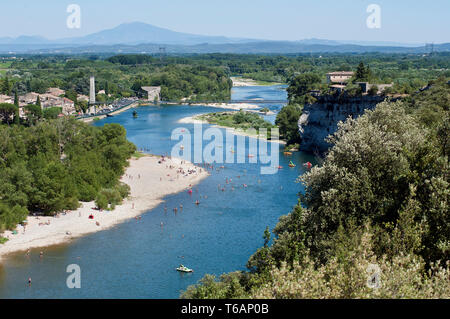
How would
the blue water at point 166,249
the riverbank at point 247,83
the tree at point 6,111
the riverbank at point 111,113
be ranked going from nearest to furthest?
1. the blue water at point 166,249
2. the tree at point 6,111
3. the riverbank at point 111,113
4. the riverbank at point 247,83

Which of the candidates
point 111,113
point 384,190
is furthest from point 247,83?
point 384,190

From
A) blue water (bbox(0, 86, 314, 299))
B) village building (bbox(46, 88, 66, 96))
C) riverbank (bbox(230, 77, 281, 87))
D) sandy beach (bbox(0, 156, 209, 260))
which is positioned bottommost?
blue water (bbox(0, 86, 314, 299))

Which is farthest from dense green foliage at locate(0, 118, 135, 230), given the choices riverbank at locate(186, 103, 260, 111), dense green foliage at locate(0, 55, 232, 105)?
dense green foliage at locate(0, 55, 232, 105)

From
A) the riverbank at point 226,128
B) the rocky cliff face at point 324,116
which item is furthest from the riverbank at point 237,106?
the rocky cliff face at point 324,116

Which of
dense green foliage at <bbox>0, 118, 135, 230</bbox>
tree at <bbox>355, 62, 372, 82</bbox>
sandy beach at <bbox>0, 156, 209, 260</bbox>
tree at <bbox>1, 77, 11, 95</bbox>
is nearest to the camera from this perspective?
sandy beach at <bbox>0, 156, 209, 260</bbox>

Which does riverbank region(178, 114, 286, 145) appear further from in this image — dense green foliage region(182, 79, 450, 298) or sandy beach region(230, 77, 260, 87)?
sandy beach region(230, 77, 260, 87)

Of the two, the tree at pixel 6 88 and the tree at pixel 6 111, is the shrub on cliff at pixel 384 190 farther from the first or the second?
the tree at pixel 6 88

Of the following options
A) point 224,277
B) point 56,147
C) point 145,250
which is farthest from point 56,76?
point 224,277
